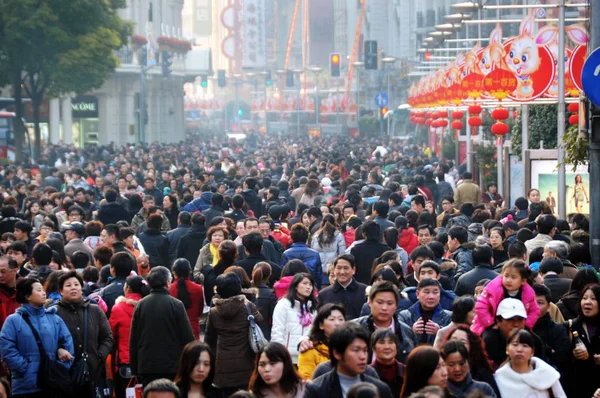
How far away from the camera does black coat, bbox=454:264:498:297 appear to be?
10492mm

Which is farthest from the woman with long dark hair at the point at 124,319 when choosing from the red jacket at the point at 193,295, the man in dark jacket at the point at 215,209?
the man in dark jacket at the point at 215,209

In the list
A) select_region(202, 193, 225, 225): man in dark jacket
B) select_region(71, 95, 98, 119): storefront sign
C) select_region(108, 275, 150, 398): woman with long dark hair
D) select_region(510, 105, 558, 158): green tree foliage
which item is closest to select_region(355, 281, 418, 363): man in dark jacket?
select_region(108, 275, 150, 398): woman with long dark hair

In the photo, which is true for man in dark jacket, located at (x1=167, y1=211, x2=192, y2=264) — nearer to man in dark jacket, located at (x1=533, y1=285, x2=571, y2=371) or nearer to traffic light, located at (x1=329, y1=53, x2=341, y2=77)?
man in dark jacket, located at (x1=533, y1=285, x2=571, y2=371)

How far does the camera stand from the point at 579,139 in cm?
1273

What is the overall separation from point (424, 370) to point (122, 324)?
13.2 feet

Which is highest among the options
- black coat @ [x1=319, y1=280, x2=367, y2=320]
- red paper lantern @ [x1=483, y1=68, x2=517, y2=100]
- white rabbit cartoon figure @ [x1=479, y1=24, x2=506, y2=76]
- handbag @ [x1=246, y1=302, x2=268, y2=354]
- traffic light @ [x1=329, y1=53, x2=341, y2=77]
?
traffic light @ [x1=329, y1=53, x2=341, y2=77]

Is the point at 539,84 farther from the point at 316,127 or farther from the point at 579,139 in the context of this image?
the point at 316,127

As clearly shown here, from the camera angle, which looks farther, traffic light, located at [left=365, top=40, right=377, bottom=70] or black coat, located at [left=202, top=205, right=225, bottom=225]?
traffic light, located at [left=365, top=40, right=377, bottom=70]

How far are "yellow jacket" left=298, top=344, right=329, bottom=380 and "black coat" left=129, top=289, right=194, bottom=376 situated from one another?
174 centimetres

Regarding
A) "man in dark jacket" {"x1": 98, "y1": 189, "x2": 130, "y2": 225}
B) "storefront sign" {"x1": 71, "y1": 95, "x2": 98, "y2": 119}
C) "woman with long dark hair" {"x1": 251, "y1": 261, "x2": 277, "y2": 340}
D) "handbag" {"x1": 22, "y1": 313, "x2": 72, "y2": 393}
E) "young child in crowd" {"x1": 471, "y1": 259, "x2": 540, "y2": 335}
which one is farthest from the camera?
"storefront sign" {"x1": 71, "y1": 95, "x2": 98, "y2": 119}

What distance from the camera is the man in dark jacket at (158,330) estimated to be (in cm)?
Answer: 969

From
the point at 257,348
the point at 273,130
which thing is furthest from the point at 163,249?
the point at 273,130

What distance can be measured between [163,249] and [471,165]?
16506 millimetres

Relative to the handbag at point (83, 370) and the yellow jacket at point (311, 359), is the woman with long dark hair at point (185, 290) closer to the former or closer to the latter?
the handbag at point (83, 370)
